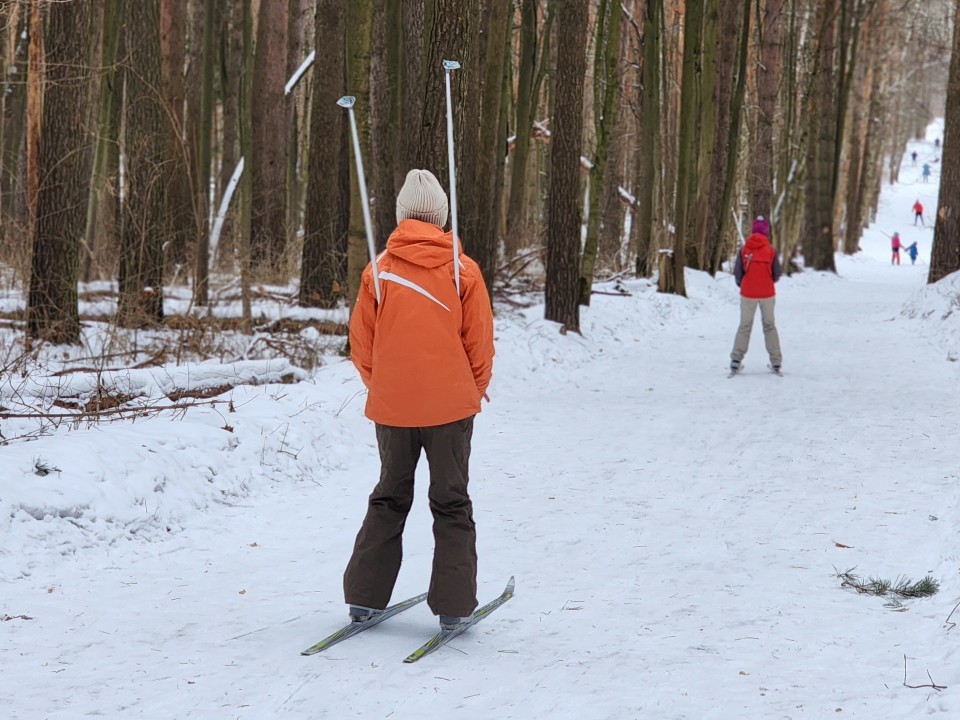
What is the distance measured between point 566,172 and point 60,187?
21.0 feet

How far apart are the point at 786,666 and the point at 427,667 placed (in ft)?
4.84

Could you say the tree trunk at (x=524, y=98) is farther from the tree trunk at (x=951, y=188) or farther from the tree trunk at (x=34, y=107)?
the tree trunk at (x=34, y=107)

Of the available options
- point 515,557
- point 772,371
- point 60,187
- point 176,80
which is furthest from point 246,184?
point 515,557

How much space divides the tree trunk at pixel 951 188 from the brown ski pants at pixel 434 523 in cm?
1614

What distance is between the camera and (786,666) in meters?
4.05

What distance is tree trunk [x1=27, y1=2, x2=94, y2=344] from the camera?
11164 millimetres

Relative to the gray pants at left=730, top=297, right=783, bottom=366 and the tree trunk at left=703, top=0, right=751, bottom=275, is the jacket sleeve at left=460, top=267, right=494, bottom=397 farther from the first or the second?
the tree trunk at left=703, top=0, right=751, bottom=275

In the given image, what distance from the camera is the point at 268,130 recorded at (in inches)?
686

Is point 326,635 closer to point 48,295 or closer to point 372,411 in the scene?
point 372,411

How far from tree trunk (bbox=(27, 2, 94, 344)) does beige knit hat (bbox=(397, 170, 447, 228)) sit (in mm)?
7938

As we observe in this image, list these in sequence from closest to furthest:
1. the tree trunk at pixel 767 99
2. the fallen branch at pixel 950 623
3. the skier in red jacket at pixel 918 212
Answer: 1. the fallen branch at pixel 950 623
2. the tree trunk at pixel 767 99
3. the skier in red jacket at pixel 918 212

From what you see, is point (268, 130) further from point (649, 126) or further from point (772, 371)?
point (772, 371)

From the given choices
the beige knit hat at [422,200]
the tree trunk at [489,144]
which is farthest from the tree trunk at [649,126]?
the beige knit hat at [422,200]

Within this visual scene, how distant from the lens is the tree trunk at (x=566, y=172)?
13117 millimetres
